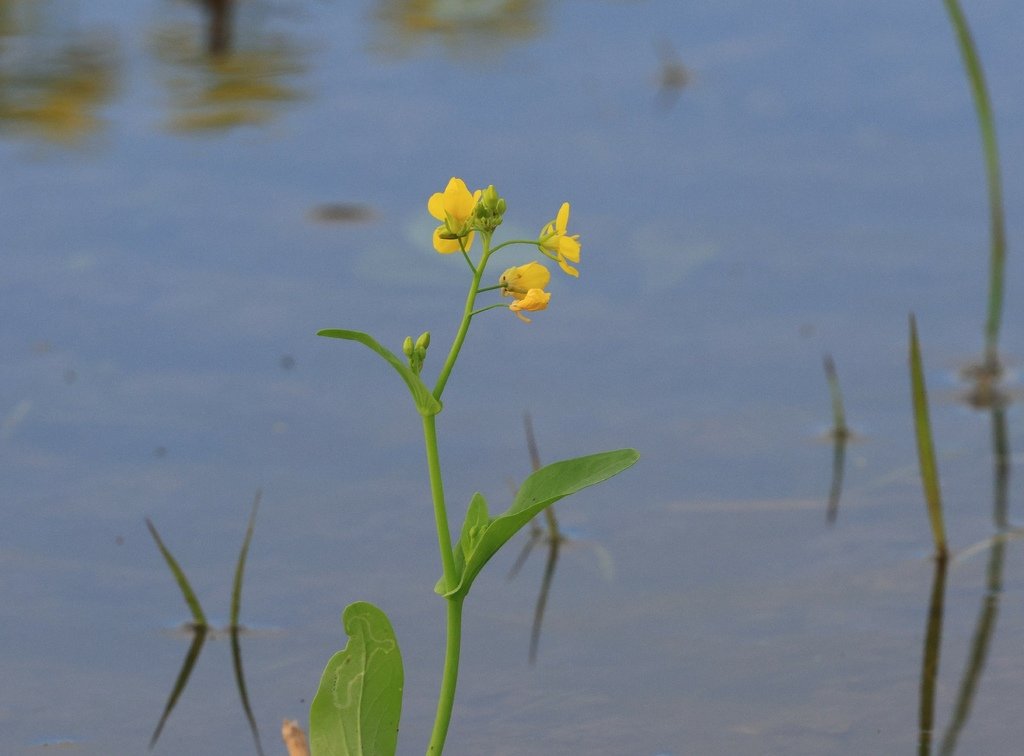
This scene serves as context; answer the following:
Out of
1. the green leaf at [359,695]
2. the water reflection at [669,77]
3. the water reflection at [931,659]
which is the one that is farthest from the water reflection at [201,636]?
the water reflection at [669,77]

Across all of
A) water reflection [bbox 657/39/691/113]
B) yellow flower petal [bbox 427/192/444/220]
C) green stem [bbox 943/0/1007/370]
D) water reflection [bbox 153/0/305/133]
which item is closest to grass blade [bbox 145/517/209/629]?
yellow flower petal [bbox 427/192/444/220]

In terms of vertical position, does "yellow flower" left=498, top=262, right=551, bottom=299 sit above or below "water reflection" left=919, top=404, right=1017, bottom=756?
above

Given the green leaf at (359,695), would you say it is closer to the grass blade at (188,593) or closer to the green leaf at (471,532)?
the green leaf at (471,532)

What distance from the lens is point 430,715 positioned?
149 cm

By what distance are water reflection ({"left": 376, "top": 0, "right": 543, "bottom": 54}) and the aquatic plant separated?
8.53 feet

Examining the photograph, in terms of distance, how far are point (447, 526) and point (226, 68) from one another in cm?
275

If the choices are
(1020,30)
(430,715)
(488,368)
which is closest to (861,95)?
(1020,30)

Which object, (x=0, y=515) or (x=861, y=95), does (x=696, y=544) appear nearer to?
(x=0, y=515)

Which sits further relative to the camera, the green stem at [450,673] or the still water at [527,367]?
the still water at [527,367]

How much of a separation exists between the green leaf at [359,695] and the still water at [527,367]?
0.18 metres

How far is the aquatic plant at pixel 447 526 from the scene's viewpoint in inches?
46.7

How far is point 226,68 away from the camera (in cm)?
369

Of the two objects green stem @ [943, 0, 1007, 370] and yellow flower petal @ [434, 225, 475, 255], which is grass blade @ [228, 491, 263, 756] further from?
green stem @ [943, 0, 1007, 370]

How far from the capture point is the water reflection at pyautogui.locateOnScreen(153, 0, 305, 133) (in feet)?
10.9
